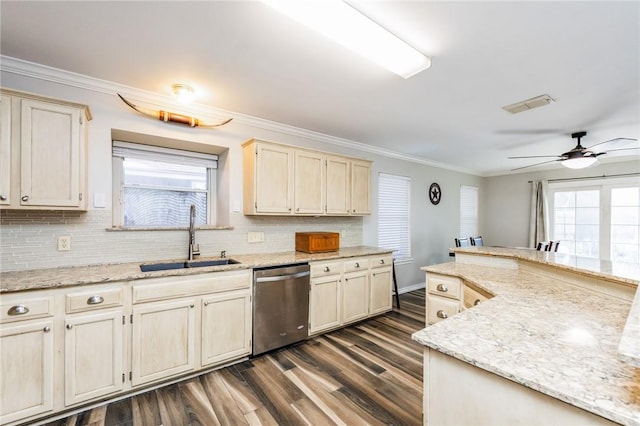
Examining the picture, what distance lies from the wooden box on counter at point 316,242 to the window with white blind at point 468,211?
13.4 ft

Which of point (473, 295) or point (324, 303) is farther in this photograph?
point (324, 303)

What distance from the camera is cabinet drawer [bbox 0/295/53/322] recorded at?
5.38 ft

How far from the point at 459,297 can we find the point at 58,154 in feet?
10.5

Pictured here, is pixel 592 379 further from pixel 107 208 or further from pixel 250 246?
pixel 107 208

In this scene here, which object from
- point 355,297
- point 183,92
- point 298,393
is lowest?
point 298,393

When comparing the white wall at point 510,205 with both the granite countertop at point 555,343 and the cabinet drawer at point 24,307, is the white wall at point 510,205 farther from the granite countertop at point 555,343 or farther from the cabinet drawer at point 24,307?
the cabinet drawer at point 24,307

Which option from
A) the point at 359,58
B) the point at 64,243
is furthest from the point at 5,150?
the point at 359,58

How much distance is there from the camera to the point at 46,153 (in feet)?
6.42

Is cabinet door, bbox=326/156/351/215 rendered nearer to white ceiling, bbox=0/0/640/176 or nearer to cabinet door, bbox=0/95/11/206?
white ceiling, bbox=0/0/640/176

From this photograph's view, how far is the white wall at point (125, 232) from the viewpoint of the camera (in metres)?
2.09

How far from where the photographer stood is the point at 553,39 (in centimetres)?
174

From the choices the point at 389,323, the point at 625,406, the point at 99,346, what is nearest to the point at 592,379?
the point at 625,406

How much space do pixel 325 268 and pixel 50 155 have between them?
8.20ft

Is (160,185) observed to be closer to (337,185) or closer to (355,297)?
(337,185)
